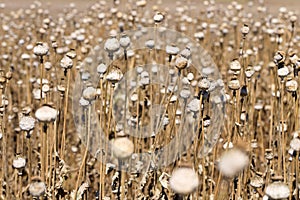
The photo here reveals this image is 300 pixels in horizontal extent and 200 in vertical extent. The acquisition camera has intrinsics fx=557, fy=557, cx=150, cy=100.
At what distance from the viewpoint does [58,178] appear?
120 cm

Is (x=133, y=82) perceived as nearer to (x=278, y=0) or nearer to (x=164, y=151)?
Result: (x=164, y=151)

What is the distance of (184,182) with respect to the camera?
0.67 meters

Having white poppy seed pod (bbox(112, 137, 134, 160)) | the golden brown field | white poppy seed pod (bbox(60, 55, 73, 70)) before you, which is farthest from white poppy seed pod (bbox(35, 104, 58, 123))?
white poppy seed pod (bbox(60, 55, 73, 70))

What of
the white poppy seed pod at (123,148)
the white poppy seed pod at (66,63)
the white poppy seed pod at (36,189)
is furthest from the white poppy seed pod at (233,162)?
the white poppy seed pod at (66,63)

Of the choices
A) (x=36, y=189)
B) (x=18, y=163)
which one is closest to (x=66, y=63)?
(x=18, y=163)

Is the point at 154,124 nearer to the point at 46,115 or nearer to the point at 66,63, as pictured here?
the point at 66,63

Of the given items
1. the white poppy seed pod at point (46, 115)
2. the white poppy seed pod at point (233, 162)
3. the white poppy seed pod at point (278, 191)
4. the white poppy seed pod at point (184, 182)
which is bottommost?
the white poppy seed pod at point (278, 191)

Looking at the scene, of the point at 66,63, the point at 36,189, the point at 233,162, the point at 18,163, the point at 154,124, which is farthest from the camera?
the point at 154,124

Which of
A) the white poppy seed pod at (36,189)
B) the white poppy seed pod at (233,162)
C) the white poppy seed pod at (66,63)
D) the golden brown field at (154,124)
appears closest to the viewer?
the white poppy seed pod at (233,162)

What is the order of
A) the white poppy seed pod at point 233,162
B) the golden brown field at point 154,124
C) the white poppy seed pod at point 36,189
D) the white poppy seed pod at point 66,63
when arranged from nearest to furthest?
the white poppy seed pod at point 233,162 < the white poppy seed pod at point 36,189 < the golden brown field at point 154,124 < the white poppy seed pod at point 66,63

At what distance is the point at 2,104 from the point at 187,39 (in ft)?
5.98

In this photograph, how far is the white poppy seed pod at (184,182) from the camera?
661mm

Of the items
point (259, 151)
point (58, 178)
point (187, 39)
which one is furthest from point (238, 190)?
point (187, 39)

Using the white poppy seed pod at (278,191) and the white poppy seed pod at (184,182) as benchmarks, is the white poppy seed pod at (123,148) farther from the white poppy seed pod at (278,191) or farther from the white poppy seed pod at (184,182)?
the white poppy seed pod at (278,191)
